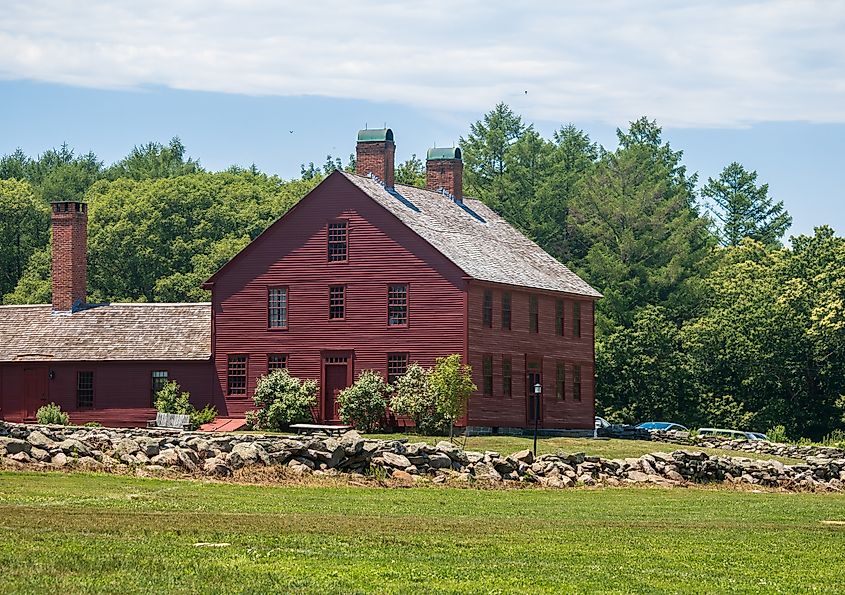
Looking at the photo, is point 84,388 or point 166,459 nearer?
point 166,459

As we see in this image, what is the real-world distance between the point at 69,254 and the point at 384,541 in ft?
133

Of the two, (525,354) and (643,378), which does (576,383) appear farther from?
(643,378)

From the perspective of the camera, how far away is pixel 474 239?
188 feet

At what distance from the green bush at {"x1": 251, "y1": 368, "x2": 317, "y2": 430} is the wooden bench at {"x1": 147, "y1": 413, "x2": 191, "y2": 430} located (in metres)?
2.19

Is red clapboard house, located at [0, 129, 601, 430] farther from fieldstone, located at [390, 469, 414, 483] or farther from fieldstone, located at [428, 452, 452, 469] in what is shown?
fieldstone, located at [390, 469, 414, 483]

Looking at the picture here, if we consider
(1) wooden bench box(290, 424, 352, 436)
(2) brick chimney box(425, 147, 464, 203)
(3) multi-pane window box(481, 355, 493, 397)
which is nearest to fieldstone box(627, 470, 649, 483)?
(1) wooden bench box(290, 424, 352, 436)

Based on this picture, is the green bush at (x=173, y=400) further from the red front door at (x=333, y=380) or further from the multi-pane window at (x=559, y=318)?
the multi-pane window at (x=559, y=318)

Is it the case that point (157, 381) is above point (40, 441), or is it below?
above

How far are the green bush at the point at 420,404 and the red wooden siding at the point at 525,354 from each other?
5.86 ft

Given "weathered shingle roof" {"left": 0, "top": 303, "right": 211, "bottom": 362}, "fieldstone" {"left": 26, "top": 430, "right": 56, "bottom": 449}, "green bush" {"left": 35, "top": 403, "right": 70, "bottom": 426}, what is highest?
"weathered shingle roof" {"left": 0, "top": 303, "right": 211, "bottom": 362}

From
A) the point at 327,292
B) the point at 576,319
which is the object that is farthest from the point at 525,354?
the point at 327,292

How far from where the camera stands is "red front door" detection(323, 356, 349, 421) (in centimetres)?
5341

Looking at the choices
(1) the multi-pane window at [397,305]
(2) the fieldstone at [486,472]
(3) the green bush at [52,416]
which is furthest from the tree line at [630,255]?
(2) the fieldstone at [486,472]

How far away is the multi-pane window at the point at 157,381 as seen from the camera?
55.3 m
